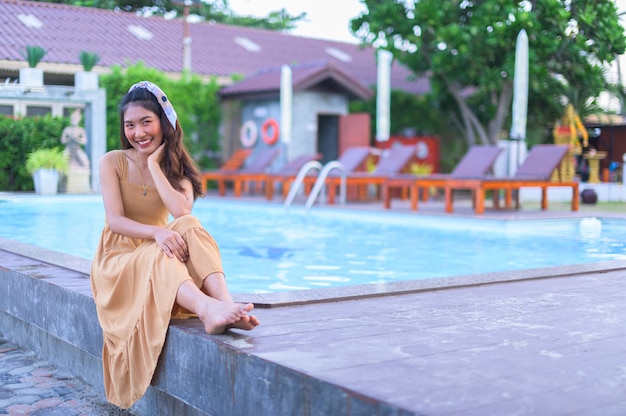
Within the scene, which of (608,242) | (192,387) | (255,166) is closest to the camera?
(192,387)

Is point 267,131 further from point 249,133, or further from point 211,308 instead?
point 211,308

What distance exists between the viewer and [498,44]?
15.8 metres

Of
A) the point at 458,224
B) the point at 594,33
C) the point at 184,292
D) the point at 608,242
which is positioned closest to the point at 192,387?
the point at 184,292

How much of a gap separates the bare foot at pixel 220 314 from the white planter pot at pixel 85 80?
1344 cm

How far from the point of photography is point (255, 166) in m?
15.5

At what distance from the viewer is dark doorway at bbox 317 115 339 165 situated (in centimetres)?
1833

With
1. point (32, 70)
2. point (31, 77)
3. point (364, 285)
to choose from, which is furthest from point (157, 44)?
point (364, 285)

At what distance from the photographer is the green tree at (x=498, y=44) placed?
15.0 m

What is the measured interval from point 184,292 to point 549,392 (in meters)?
1.26

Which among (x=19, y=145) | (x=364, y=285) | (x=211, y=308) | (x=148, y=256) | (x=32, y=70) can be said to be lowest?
(x=364, y=285)

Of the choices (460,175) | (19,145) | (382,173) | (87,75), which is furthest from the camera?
(87,75)

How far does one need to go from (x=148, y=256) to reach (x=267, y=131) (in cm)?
1456

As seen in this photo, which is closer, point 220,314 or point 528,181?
point 220,314

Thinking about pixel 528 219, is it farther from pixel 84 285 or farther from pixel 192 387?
pixel 192 387
